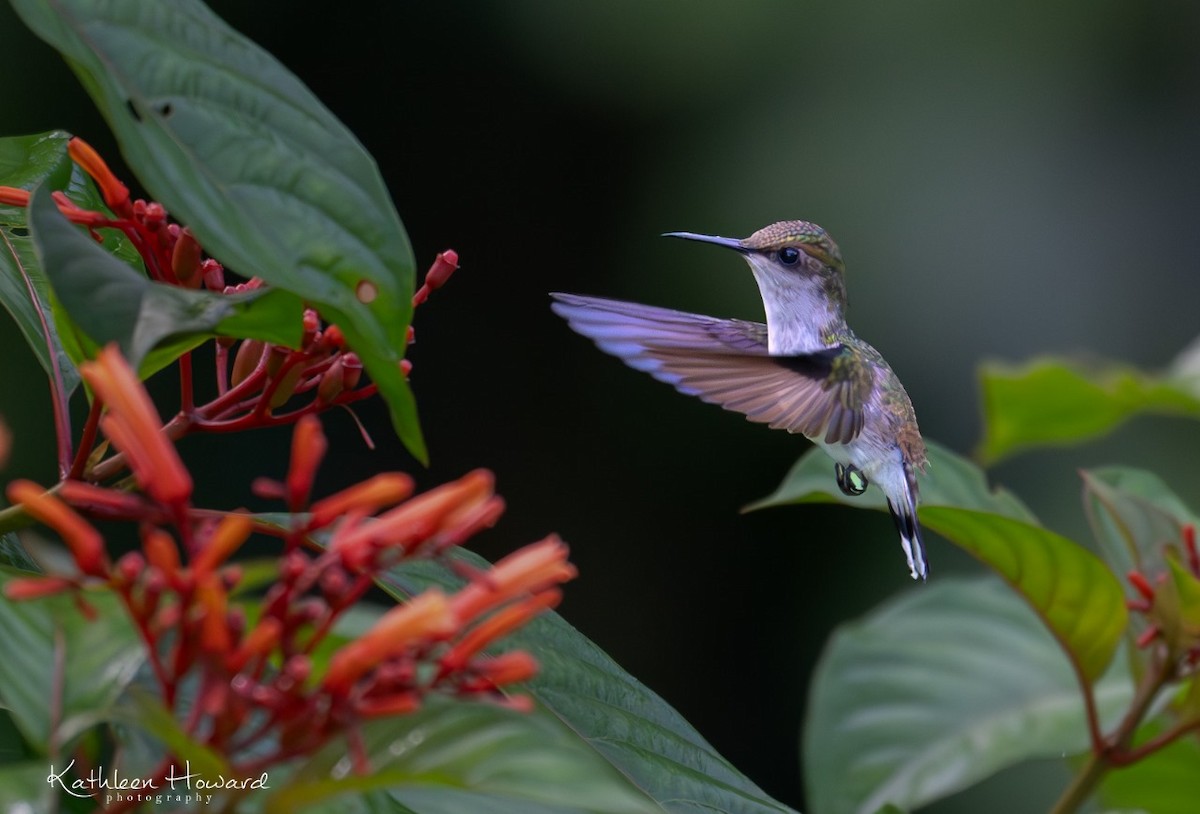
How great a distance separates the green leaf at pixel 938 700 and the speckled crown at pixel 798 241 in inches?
18.9

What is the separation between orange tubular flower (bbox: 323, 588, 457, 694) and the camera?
0.61 meters

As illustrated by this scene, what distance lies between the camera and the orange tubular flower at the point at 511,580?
2.10 ft

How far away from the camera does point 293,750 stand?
0.66m

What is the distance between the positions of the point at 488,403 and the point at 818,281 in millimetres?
2601

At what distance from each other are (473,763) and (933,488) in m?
1.09

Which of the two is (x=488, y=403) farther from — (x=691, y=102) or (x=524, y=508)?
(x=691, y=102)

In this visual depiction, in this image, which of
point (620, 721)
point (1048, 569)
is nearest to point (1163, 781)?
point (1048, 569)

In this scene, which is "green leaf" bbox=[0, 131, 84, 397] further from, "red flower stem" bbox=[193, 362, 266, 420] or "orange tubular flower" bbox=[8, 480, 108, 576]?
"orange tubular flower" bbox=[8, 480, 108, 576]

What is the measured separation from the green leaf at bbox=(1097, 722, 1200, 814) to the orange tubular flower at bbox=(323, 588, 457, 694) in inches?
46.4

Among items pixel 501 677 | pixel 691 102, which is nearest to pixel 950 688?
pixel 501 677

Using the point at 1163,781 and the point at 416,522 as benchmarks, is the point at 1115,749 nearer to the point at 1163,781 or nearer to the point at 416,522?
the point at 1163,781

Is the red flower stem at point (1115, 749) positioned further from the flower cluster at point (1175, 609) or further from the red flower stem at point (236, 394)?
the red flower stem at point (236, 394)

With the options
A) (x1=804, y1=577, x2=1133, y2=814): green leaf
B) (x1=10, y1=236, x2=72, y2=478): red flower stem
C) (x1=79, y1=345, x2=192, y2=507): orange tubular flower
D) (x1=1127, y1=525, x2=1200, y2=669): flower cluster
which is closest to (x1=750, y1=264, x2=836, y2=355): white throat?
(x1=804, y1=577, x2=1133, y2=814): green leaf

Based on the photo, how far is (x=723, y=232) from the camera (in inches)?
145
